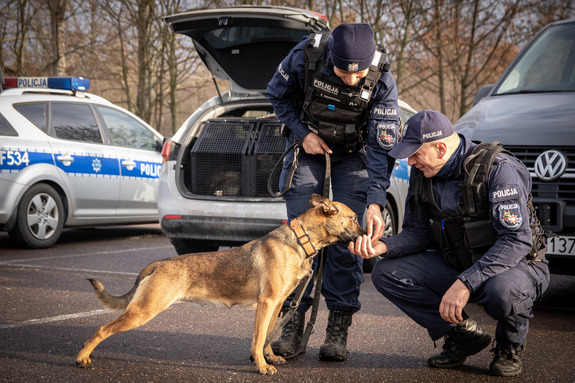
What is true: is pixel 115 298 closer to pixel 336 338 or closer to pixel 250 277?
pixel 250 277

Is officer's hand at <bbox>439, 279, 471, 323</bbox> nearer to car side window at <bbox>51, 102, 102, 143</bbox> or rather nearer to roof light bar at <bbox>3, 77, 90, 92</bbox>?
car side window at <bbox>51, 102, 102, 143</bbox>

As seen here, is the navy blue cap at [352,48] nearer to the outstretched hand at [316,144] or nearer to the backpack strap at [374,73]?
the backpack strap at [374,73]

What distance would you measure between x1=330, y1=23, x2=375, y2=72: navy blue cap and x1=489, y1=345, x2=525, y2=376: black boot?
1.78 meters

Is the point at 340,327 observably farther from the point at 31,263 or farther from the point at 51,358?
the point at 31,263

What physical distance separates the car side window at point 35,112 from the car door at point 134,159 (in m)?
0.91

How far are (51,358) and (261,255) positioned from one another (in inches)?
51.4

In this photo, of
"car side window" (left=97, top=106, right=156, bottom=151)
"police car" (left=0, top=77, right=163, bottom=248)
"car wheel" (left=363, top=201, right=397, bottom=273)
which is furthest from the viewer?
"car side window" (left=97, top=106, right=156, bottom=151)

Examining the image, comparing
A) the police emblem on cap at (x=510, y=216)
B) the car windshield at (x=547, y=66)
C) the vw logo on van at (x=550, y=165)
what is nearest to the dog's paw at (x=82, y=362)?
the police emblem on cap at (x=510, y=216)

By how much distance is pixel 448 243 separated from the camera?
3.79m

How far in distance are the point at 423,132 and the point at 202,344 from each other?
1883 millimetres

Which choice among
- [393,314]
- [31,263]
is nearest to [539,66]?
[393,314]

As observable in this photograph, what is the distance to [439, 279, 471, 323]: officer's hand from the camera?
3326mm

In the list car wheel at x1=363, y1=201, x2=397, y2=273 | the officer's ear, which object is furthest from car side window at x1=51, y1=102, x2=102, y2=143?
the officer's ear

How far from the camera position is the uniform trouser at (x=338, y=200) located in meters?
4.01
